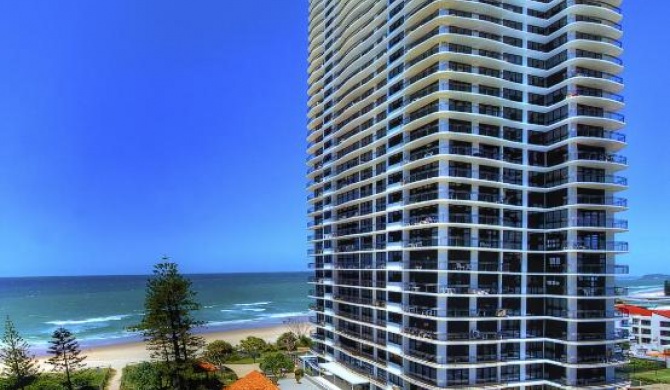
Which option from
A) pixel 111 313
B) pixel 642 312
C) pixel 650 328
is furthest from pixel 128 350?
pixel 642 312

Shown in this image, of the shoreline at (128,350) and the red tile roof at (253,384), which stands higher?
the red tile roof at (253,384)

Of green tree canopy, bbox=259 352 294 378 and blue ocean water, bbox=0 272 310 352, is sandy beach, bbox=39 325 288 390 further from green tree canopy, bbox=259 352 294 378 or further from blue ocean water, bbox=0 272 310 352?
blue ocean water, bbox=0 272 310 352

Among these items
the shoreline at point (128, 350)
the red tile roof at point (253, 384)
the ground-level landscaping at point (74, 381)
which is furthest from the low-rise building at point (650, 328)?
the ground-level landscaping at point (74, 381)

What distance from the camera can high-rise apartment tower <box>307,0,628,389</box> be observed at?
39.1 meters

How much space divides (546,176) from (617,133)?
779 centimetres

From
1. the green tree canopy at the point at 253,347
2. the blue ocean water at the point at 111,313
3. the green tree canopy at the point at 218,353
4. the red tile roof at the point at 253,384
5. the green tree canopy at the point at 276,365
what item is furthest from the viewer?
the blue ocean water at the point at 111,313

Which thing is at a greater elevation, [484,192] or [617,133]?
[617,133]

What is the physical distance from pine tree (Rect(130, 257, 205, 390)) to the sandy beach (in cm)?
2144

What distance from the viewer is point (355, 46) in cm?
5656

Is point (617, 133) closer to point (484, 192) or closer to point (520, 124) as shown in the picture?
point (520, 124)

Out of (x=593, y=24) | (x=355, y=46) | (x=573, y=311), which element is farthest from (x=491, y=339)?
(x=355, y=46)

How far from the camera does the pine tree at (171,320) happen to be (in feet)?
137

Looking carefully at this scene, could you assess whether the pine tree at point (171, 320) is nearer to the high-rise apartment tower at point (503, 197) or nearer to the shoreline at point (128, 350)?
the high-rise apartment tower at point (503, 197)

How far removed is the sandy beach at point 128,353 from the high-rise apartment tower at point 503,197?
34.8 meters
